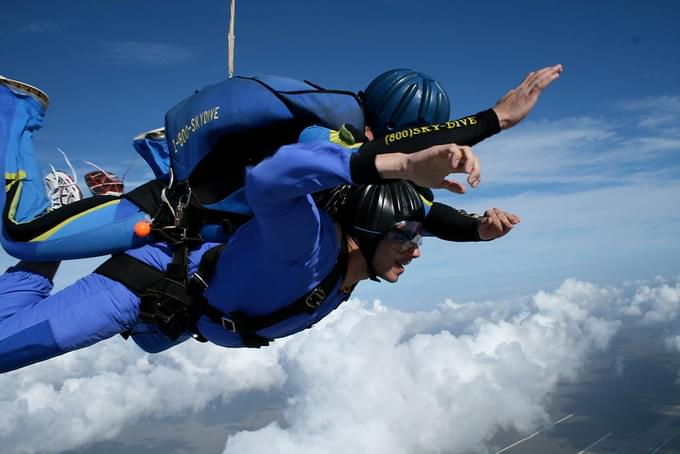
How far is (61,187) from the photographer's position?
355cm

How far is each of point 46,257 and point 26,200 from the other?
47 centimetres

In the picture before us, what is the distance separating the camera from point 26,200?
9.89ft

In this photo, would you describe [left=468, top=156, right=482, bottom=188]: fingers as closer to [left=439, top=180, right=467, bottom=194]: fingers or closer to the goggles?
[left=439, top=180, right=467, bottom=194]: fingers

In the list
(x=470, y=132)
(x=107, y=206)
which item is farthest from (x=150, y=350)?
(x=470, y=132)

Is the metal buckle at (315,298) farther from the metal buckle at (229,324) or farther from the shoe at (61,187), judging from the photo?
the shoe at (61,187)

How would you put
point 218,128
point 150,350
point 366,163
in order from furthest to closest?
point 150,350
point 218,128
point 366,163

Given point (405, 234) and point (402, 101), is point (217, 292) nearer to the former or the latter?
point (405, 234)

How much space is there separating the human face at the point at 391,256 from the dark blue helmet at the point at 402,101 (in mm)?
677

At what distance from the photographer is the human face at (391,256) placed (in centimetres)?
289

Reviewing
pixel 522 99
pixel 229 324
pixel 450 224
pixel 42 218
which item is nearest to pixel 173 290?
pixel 229 324

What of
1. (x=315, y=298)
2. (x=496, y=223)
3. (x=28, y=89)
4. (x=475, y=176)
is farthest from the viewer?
(x=28, y=89)

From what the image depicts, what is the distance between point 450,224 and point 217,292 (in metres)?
1.65

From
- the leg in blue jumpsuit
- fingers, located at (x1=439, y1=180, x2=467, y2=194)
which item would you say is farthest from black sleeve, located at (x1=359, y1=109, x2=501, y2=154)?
the leg in blue jumpsuit

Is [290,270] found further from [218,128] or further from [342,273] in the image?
[218,128]
